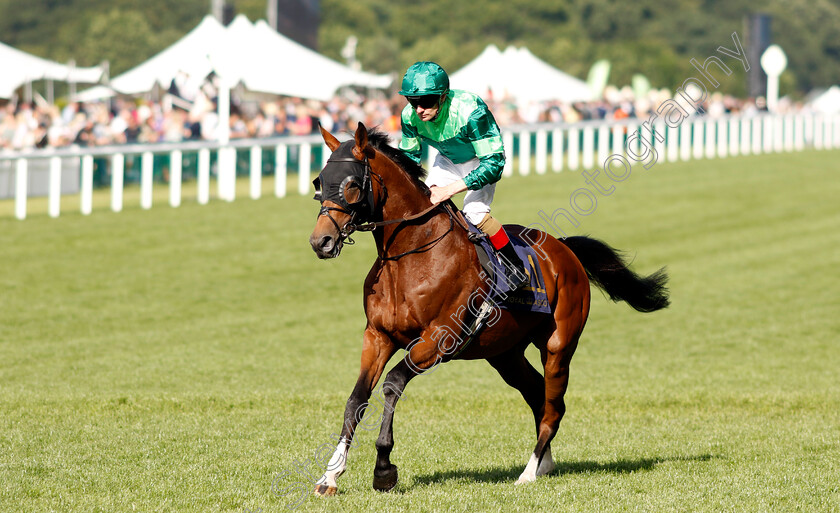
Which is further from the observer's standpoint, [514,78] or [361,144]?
[514,78]

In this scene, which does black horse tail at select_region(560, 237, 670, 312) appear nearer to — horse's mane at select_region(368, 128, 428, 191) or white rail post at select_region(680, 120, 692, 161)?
horse's mane at select_region(368, 128, 428, 191)

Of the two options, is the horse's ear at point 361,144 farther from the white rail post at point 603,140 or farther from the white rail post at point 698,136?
the white rail post at point 698,136

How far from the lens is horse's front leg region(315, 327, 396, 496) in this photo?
209 inches

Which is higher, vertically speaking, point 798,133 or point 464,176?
point 798,133

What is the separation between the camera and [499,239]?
234 inches

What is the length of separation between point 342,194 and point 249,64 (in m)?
17.9

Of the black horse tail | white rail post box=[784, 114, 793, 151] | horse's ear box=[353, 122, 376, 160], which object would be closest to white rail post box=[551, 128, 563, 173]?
white rail post box=[784, 114, 793, 151]

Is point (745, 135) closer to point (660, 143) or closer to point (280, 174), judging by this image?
point (660, 143)

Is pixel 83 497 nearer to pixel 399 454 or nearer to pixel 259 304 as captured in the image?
pixel 399 454

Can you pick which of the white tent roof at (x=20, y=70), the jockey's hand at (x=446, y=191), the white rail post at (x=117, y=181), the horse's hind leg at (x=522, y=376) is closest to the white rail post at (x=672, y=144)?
the white tent roof at (x=20, y=70)

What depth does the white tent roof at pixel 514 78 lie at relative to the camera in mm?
27797

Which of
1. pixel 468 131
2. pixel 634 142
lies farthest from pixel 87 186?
pixel 634 142

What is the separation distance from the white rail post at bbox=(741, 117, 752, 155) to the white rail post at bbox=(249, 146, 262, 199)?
14.7 metres

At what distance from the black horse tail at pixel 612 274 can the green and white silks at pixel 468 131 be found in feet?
4.39
